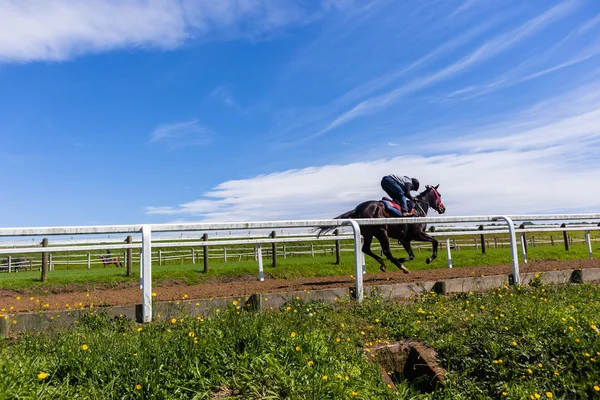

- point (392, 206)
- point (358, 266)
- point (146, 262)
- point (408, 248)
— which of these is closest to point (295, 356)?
point (146, 262)

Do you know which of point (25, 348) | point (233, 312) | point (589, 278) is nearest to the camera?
point (25, 348)

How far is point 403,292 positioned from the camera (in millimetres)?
6902

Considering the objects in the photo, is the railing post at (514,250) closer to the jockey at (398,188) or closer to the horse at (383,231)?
the horse at (383,231)

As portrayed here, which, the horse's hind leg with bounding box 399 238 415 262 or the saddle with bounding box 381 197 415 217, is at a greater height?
the saddle with bounding box 381 197 415 217

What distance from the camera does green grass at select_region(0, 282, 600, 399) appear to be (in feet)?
11.3

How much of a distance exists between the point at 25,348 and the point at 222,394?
80.1 inches

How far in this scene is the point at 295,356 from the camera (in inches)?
154

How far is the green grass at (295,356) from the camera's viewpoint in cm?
343

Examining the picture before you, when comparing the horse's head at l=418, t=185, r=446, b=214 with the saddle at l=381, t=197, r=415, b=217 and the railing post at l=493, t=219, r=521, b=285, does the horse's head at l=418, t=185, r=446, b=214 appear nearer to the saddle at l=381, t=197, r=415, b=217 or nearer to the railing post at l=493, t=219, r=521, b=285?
the saddle at l=381, t=197, r=415, b=217

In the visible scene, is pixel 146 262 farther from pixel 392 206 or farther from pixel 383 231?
pixel 392 206

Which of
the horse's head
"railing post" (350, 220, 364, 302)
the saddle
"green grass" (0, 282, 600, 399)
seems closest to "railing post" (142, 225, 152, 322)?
"green grass" (0, 282, 600, 399)

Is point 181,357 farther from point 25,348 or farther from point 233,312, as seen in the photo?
point 25,348

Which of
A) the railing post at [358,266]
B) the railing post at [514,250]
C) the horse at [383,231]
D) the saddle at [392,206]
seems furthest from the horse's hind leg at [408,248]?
the railing post at [358,266]

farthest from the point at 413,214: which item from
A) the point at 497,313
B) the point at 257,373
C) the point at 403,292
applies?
the point at 257,373
